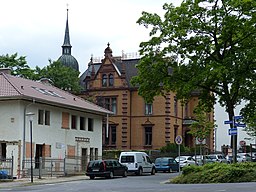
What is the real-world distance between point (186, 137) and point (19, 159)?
127ft

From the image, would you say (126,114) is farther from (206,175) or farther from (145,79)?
(206,175)

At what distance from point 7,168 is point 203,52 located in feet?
51.2

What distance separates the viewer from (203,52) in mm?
38031

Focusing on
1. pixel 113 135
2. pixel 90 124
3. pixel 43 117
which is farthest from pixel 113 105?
pixel 43 117

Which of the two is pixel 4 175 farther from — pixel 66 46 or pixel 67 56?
pixel 66 46

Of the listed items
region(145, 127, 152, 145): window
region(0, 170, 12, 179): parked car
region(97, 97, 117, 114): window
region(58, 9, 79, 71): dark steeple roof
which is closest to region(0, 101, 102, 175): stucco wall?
region(0, 170, 12, 179): parked car

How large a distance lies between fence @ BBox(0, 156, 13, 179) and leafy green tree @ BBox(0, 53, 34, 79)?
31153 millimetres

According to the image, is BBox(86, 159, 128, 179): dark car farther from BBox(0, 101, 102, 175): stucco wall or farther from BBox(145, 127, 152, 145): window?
BBox(145, 127, 152, 145): window

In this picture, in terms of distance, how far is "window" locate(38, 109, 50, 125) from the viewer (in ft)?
145

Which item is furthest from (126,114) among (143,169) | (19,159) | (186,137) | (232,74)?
(232,74)

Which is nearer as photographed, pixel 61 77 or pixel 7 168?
pixel 7 168

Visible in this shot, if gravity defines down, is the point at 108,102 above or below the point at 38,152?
above

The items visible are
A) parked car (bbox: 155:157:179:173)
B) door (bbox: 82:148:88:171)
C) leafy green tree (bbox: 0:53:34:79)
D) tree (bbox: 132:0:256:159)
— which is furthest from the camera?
leafy green tree (bbox: 0:53:34:79)

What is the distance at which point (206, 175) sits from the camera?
31031 mm
